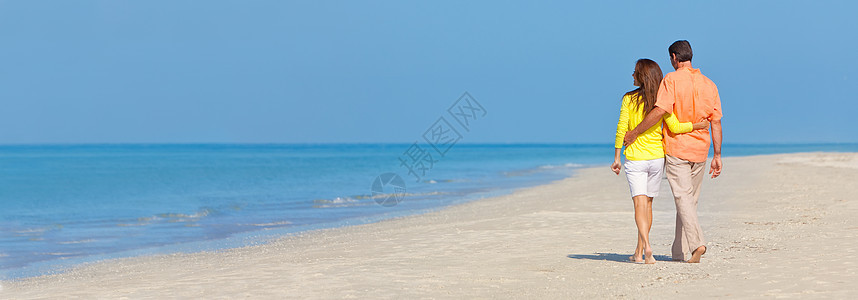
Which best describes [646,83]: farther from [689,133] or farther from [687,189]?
[687,189]

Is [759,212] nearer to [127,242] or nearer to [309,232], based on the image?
[309,232]

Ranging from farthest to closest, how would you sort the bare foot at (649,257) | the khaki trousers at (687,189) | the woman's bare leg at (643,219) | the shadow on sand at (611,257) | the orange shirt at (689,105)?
the shadow on sand at (611,257) < the bare foot at (649,257) < the woman's bare leg at (643,219) < the khaki trousers at (687,189) < the orange shirt at (689,105)

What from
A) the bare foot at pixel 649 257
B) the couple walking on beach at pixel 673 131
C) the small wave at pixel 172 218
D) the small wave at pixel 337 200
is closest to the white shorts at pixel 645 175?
the couple walking on beach at pixel 673 131

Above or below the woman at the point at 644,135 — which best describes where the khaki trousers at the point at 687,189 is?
below

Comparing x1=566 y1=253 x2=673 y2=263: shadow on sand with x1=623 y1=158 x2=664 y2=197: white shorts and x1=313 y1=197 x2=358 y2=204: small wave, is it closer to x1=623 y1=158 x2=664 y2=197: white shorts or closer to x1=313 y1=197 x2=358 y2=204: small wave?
x1=623 y1=158 x2=664 y2=197: white shorts

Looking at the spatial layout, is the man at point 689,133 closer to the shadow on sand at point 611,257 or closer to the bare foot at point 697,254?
the bare foot at point 697,254

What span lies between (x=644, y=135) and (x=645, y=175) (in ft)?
1.00

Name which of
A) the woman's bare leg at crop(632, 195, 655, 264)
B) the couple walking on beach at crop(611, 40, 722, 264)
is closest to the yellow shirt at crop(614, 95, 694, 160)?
the couple walking on beach at crop(611, 40, 722, 264)

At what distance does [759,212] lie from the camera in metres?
10.0

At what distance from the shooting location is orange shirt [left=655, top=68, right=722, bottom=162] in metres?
5.43

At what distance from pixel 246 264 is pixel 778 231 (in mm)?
5199

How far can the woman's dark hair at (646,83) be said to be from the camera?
5504 mm

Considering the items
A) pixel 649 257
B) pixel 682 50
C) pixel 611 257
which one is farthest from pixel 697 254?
pixel 682 50

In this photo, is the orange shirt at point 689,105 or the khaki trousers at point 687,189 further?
the khaki trousers at point 687,189
